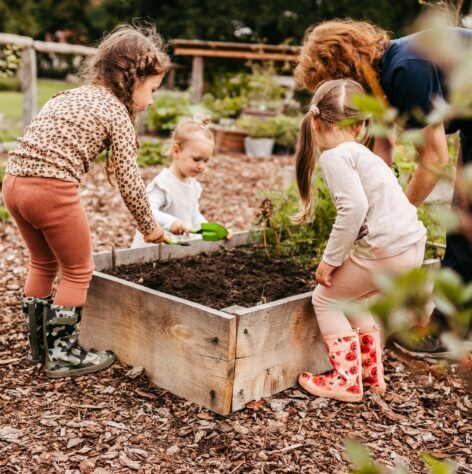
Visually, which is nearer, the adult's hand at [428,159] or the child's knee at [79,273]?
the adult's hand at [428,159]

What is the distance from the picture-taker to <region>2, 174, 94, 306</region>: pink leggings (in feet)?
8.13

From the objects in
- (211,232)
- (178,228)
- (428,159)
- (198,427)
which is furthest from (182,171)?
(198,427)

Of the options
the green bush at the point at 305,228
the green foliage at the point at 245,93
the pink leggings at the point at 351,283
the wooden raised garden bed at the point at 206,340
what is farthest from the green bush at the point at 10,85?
the pink leggings at the point at 351,283

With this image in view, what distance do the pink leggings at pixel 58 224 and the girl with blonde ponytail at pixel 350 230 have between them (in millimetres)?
986

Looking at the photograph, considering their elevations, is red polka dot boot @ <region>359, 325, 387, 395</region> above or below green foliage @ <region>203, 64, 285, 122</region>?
below

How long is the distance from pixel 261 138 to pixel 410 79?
6.35m

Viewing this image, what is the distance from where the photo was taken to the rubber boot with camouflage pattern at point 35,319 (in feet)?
9.17

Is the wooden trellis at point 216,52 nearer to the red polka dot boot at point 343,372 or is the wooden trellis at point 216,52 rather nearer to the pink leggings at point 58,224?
the pink leggings at point 58,224

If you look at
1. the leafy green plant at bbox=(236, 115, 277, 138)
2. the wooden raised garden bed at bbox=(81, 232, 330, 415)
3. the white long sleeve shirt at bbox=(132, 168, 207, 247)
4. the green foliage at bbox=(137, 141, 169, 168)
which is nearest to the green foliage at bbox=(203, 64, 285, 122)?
the leafy green plant at bbox=(236, 115, 277, 138)

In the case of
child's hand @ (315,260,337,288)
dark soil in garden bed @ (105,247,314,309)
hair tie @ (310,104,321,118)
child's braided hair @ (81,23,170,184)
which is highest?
child's braided hair @ (81,23,170,184)

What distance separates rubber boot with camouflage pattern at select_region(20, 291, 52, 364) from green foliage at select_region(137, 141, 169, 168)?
4.74m

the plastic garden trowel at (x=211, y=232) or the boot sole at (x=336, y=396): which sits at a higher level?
the plastic garden trowel at (x=211, y=232)

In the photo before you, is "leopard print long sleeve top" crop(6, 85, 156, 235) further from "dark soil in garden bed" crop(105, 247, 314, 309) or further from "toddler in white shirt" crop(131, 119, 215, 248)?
"toddler in white shirt" crop(131, 119, 215, 248)

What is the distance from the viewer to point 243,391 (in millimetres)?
2521
